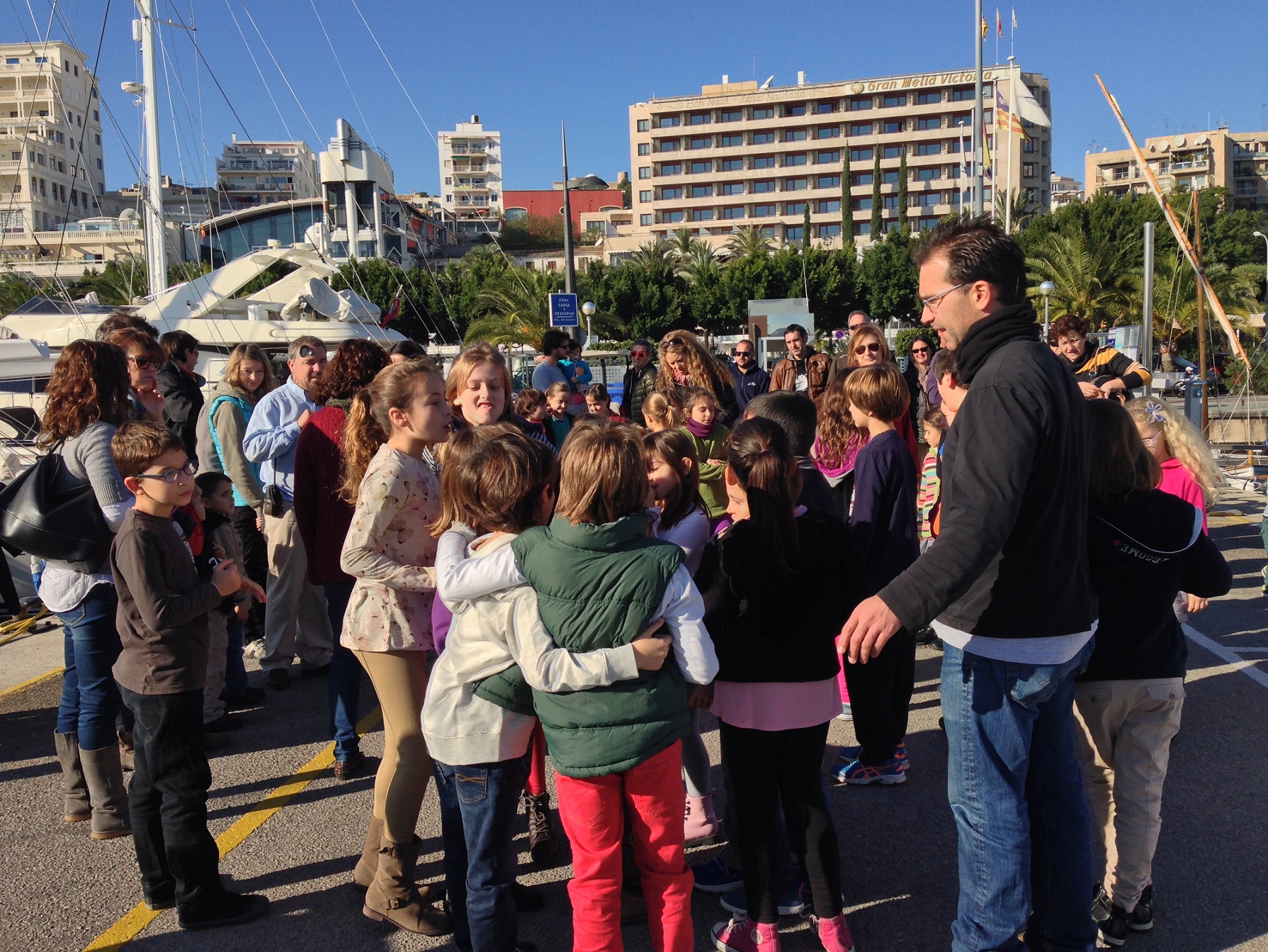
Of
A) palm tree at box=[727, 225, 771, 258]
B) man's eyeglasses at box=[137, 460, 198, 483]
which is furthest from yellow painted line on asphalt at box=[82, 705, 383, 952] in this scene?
palm tree at box=[727, 225, 771, 258]

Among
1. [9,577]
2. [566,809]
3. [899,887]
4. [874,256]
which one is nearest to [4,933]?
[566,809]

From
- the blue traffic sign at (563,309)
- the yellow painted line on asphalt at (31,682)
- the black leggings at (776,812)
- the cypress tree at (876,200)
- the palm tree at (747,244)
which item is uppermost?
the cypress tree at (876,200)

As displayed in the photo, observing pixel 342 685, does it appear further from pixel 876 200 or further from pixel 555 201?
pixel 555 201

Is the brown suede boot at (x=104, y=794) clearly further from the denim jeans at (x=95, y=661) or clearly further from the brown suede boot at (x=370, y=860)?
the brown suede boot at (x=370, y=860)

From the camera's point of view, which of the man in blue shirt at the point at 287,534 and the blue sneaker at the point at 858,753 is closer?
the blue sneaker at the point at 858,753

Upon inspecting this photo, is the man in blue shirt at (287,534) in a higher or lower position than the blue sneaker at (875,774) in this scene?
higher

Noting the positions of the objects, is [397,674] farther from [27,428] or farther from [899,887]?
[27,428]

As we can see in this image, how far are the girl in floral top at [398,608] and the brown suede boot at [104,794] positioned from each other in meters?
1.23

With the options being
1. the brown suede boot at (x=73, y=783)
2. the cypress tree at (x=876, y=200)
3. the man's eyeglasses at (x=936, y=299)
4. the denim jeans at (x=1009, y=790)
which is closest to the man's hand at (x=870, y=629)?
the denim jeans at (x=1009, y=790)

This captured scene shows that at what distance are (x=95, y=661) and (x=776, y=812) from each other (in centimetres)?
276

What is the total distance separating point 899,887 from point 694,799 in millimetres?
789

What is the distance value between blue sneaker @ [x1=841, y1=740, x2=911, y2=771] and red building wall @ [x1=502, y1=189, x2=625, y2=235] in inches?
4197

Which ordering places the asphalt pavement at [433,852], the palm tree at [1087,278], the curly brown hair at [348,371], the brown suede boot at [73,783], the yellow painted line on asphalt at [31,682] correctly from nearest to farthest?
the asphalt pavement at [433,852] → the brown suede boot at [73,783] → the curly brown hair at [348,371] → the yellow painted line on asphalt at [31,682] → the palm tree at [1087,278]

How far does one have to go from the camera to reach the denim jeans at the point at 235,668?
5.21 meters
